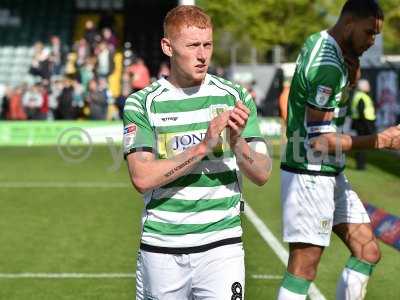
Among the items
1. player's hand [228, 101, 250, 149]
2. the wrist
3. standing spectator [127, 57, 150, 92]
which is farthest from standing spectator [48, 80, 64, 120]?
player's hand [228, 101, 250, 149]

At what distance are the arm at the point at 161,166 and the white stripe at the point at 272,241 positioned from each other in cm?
→ 404

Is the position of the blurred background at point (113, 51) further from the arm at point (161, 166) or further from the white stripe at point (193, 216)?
the arm at point (161, 166)

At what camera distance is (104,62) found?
107 ft

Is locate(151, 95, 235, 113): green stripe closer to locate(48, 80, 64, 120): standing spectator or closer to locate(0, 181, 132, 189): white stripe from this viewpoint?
locate(0, 181, 132, 189): white stripe

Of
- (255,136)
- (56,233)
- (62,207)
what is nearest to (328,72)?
(255,136)

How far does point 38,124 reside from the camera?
2844cm

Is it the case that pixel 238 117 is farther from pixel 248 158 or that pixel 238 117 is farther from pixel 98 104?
pixel 98 104

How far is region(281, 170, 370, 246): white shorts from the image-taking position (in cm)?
659

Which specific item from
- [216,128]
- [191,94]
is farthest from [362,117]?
[216,128]

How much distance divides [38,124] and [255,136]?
948 inches

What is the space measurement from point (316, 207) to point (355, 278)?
1.84ft

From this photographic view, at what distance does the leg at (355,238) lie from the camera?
6.68 metres

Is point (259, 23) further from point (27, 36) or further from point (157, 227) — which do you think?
point (157, 227)

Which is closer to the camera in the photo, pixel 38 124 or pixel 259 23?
pixel 38 124
